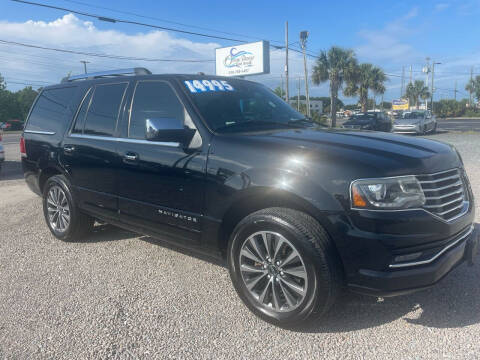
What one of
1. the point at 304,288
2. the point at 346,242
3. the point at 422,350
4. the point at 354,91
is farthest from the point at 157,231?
the point at 354,91

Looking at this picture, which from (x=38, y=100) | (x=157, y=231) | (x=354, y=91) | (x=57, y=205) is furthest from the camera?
(x=354, y=91)

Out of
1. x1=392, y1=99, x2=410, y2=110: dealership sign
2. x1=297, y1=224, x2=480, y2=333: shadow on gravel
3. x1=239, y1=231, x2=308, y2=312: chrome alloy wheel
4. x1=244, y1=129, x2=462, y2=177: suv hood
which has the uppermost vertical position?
x1=392, y1=99, x2=410, y2=110: dealership sign

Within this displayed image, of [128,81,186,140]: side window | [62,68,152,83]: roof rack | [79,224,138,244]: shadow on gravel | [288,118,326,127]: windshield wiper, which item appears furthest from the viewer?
[79,224,138,244]: shadow on gravel

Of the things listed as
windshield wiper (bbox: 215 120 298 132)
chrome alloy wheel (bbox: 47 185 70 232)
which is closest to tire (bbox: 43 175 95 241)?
chrome alloy wheel (bbox: 47 185 70 232)

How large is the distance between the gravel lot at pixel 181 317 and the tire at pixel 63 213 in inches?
19.0

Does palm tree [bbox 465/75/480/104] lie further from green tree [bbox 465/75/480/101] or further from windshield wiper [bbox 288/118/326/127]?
windshield wiper [bbox 288/118/326/127]

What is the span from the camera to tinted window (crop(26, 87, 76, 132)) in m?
4.70

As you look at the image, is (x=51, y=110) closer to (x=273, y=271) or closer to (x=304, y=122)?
(x=304, y=122)

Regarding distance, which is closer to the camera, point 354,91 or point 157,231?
point 157,231

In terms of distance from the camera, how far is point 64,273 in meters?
3.84

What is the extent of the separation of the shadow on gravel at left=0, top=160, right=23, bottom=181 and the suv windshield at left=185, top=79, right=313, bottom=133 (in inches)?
313

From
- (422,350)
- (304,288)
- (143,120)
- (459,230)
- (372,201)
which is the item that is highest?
(143,120)

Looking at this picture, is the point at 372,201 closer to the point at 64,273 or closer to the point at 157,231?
the point at 157,231

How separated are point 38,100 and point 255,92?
3111mm
